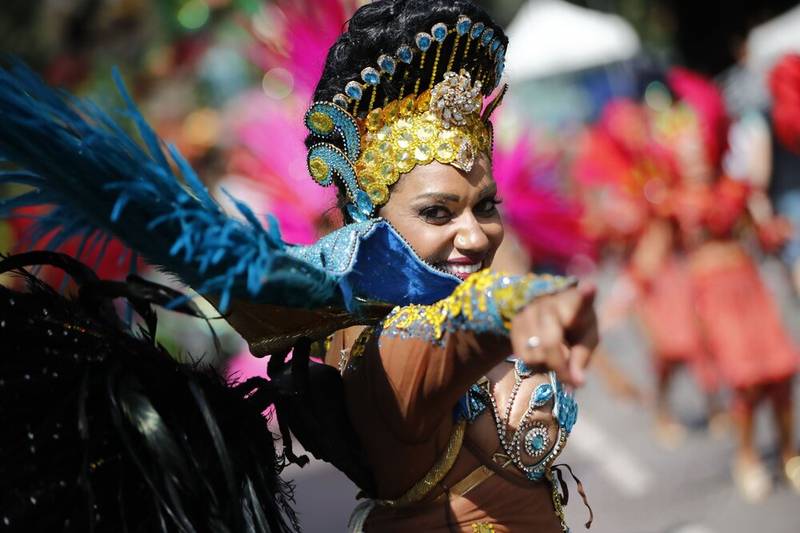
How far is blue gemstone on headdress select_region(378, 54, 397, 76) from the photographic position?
2.30m

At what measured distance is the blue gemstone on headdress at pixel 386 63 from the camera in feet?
7.54

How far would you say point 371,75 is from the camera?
91.0 inches

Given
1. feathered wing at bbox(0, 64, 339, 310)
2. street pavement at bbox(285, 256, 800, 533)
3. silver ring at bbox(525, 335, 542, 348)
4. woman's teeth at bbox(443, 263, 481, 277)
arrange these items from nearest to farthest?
silver ring at bbox(525, 335, 542, 348), feathered wing at bbox(0, 64, 339, 310), woman's teeth at bbox(443, 263, 481, 277), street pavement at bbox(285, 256, 800, 533)

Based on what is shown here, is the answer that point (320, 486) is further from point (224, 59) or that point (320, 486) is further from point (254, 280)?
point (224, 59)

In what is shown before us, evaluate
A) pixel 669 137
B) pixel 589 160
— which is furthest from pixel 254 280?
pixel 589 160

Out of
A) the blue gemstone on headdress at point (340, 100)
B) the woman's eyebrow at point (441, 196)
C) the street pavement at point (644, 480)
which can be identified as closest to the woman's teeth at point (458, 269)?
the woman's eyebrow at point (441, 196)

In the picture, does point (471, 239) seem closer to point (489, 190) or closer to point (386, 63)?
point (489, 190)

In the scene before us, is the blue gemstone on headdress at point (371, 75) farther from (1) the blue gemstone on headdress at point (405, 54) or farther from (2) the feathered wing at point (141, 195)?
(2) the feathered wing at point (141, 195)

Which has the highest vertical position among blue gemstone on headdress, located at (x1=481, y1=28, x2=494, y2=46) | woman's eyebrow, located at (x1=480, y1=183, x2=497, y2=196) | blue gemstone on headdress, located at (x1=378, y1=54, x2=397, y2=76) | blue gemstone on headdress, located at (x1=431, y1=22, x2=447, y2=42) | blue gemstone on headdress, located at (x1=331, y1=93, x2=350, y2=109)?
blue gemstone on headdress, located at (x1=481, y1=28, x2=494, y2=46)

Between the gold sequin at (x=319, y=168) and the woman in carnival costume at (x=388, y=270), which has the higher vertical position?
the gold sequin at (x=319, y=168)

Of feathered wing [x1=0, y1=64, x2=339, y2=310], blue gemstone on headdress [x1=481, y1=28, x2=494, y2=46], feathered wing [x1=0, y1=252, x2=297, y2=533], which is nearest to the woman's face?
blue gemstone on headdress [x1=481, y1=28, x2=494, y2=46]

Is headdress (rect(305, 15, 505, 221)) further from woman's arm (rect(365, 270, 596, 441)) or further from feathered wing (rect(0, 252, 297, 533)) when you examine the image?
feathered wing (rect(0, 252, 297, 533))

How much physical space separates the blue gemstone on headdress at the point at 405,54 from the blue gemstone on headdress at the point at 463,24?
0.36 feet

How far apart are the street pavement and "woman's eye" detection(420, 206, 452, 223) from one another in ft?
9.79
